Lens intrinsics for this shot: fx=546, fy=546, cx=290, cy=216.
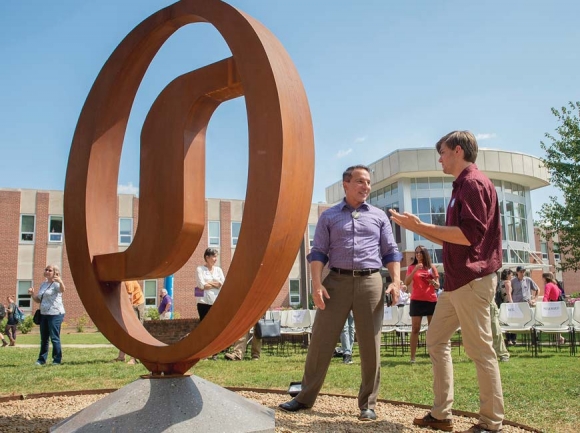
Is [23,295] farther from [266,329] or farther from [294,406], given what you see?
[294,406]

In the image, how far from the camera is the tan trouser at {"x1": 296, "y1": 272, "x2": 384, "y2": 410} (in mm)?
4582

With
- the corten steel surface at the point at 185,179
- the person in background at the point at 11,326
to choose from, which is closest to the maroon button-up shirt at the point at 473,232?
the corten steel surface at the point at 185,179

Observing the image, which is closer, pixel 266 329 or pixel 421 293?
pixel 421 293

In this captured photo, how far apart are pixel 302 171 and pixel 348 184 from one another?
1.45 meters

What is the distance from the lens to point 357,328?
15.3 ft

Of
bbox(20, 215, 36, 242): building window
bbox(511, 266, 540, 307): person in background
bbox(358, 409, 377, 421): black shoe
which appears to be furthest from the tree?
bbox(20, 215, 36, 242): building window

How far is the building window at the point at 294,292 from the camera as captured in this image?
128 ft

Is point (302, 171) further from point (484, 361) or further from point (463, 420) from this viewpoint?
point (463, 420)

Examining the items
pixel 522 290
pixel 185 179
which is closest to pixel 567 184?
pixel 522 290

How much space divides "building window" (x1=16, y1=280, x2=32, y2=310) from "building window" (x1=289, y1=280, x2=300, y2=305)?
1693cm

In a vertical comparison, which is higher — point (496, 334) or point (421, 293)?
point (421, 293)

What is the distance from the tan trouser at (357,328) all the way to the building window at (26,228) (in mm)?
32725

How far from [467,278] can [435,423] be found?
1.16m

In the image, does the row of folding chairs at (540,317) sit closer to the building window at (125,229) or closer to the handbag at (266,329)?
the handbag at (266,329)
